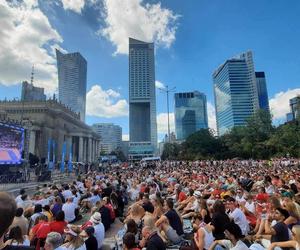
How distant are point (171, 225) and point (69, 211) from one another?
15.4ft

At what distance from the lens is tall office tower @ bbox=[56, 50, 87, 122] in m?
166

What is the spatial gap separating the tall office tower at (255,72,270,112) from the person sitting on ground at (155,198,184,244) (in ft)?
639

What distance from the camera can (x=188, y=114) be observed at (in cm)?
16550

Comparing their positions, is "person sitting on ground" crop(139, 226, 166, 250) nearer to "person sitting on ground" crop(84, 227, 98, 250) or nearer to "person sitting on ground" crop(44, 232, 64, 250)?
"person sitting on ground" crop(84, 227, 98, 250)

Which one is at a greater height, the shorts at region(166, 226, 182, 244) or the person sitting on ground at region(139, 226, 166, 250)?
the person sitting on ground at region(139, 226, 166, 250)

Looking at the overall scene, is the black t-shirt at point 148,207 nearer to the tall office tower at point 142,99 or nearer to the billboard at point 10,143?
the billboard at point 10,143

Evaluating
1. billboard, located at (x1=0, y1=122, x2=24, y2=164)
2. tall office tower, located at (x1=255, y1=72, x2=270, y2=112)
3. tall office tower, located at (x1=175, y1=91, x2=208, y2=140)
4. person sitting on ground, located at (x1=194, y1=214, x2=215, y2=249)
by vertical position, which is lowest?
person sitting on ground, located at (x1=194, y1=214, x2=215, y2=249)

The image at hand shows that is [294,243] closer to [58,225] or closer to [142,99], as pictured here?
[58,225]

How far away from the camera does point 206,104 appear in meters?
188

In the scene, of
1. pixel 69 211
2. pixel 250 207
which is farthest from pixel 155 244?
pixel 69 211

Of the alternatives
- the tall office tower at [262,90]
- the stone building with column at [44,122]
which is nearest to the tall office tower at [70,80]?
the stone building with column at [44,122]

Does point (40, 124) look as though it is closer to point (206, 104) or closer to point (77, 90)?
point (77, 90)

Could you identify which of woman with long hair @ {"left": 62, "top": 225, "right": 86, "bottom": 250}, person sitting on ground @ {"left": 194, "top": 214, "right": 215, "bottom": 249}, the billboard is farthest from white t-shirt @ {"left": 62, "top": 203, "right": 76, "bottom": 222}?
the billboard

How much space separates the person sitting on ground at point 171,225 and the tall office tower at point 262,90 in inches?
7665
